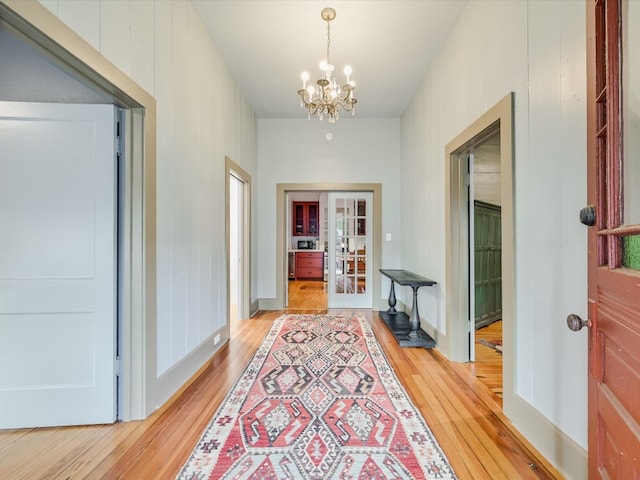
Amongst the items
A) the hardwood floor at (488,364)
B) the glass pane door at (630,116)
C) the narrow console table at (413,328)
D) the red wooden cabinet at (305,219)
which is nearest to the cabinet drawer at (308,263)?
the red wooden cabinet at (305,219)

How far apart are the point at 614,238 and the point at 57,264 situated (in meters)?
2.59

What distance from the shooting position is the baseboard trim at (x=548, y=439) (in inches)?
53.3

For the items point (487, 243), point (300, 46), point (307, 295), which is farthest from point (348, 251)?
point (300, 46)

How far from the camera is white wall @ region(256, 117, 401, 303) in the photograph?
16.0 ft

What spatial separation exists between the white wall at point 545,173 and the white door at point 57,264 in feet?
8.25

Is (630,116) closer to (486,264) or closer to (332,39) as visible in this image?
(332,39)

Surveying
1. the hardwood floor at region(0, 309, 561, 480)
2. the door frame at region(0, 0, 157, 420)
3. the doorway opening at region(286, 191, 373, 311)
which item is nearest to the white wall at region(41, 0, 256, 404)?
the door frame at region(0, 0, 157, 420)

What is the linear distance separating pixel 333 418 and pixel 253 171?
378 centimetres

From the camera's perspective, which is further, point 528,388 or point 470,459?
point 528,388

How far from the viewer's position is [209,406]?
2.03 m

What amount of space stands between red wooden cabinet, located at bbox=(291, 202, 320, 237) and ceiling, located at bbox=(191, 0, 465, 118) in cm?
521

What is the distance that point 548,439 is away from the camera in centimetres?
152

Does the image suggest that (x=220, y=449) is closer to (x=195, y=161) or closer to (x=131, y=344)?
(x=131, y=344)

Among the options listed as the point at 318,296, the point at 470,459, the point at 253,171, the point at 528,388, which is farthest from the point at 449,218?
the point at 318,296
